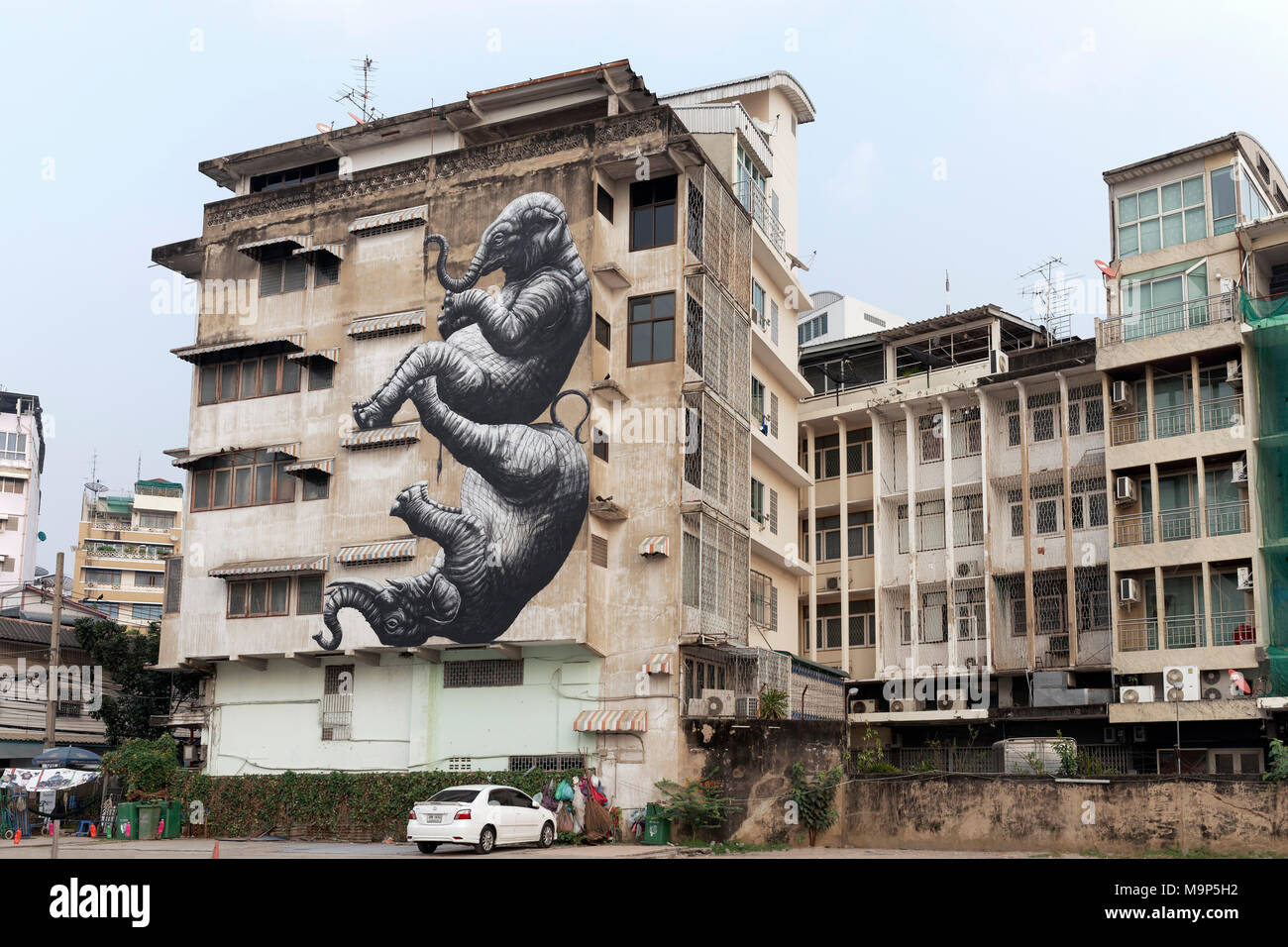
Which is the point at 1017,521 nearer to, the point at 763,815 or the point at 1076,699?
the point at 1076,699

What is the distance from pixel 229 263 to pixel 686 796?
67.3 feet

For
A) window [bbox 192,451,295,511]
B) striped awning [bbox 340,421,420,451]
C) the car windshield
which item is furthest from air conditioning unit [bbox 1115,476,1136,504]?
window [bbox 192,451,295,511]

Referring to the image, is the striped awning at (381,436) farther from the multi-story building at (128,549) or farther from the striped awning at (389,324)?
the multi-story building at (128,549)

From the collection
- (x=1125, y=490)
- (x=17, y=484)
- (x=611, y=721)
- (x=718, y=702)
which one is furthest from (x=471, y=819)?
(x=17, y=484)

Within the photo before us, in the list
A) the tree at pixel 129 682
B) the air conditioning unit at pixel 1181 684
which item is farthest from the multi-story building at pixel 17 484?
the air conditioning unit at pixel 1181 684

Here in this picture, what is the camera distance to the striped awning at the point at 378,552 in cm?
3247

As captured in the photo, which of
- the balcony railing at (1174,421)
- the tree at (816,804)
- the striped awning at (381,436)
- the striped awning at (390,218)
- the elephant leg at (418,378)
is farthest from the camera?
the balcony railing at (1174,421)

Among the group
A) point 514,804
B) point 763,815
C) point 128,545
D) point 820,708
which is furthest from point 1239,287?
point 128,545

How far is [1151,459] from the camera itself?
1438 inches

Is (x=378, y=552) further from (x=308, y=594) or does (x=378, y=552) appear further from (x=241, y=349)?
(x=241, y=349)

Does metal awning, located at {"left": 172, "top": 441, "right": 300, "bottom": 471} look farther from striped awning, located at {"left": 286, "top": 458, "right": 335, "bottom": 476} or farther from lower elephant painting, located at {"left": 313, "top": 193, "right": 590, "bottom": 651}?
lower elephant painting, located at {"left": 313, "top": 193, "right": 590, "bottom": 651}

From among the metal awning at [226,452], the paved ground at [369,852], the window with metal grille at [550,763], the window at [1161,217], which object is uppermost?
the window at [1161,217]

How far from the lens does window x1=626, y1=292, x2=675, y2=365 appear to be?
106ft

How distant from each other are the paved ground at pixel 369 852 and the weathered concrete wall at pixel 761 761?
0.98 m
